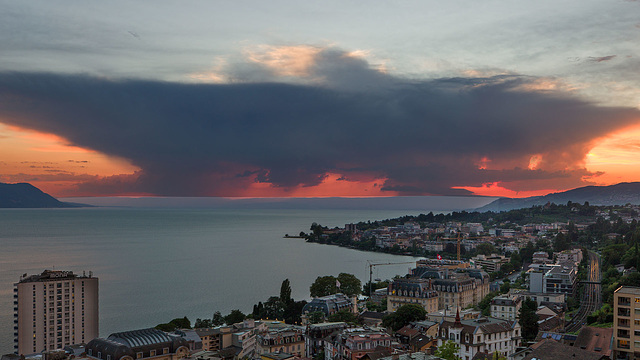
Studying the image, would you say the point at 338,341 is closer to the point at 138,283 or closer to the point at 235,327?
the point at 235,327

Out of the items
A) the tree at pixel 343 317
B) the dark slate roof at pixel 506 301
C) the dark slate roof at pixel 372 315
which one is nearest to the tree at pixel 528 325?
the dark slate roof at pixel 506 301

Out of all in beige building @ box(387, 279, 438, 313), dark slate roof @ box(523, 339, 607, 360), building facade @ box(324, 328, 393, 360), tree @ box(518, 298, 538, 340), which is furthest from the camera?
beige building @ box(387, 279, 438, 313)

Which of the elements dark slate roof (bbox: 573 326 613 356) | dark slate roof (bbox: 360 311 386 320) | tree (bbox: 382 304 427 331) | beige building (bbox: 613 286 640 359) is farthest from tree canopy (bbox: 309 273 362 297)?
beige building (bbox: 613 286 640 359)

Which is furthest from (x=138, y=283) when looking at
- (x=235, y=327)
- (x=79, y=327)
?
(x=235, y=327)

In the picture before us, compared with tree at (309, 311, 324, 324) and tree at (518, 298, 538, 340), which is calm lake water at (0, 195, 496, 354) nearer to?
tree at (309, 311, 324, 324)

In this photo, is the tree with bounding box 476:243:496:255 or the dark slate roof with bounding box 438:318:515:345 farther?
the tree with bounding box 476:243:496:255

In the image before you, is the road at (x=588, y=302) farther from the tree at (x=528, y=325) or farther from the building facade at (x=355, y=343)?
the building facade at (x=355, y=343)
